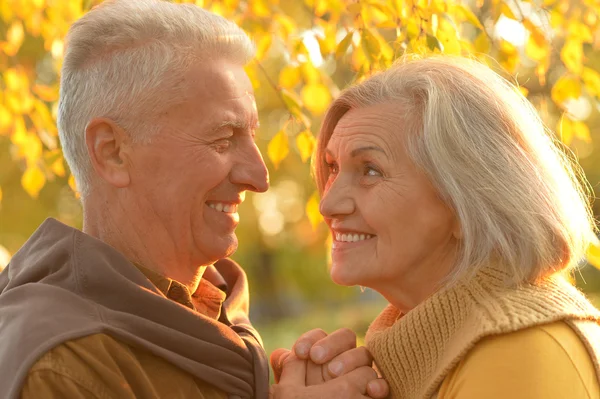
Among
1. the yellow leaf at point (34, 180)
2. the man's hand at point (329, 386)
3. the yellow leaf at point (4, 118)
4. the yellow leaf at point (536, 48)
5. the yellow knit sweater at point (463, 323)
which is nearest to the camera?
the yellow knit sweater at point (463, 323)

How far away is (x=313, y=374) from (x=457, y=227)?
619 mm

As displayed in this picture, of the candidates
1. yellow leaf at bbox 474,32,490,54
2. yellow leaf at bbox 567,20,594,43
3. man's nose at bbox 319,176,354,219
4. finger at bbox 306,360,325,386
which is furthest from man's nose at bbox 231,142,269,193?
yellow leaf at bbox 567,20,594,43

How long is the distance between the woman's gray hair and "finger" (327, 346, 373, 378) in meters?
0.37

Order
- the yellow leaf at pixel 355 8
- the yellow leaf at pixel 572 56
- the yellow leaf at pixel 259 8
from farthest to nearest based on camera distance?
the yellow leaf at pixel 259 8, the yellow leaf at pixel 572 56, the yellow leaf at pixel 355 8

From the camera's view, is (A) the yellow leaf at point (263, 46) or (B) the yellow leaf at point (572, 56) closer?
(B) the yellow leaf at point (572, 56)

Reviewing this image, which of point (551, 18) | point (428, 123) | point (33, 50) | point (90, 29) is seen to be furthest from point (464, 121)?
point (33, 50)

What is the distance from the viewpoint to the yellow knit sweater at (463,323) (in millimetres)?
2551

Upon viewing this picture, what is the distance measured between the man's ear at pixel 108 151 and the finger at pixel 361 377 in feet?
2.88

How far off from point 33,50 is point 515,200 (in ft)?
29.0

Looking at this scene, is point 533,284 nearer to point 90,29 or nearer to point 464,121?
point 464,121

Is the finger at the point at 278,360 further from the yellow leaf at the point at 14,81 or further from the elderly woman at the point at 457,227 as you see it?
the yellow leaf at the point at 14,81

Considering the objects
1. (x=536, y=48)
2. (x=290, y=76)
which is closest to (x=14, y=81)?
(x=290, y=76)

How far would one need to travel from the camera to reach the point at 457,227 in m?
2.83

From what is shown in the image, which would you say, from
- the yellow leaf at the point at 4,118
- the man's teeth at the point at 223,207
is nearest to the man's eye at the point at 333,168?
the man's teeth at the point at 223,207
